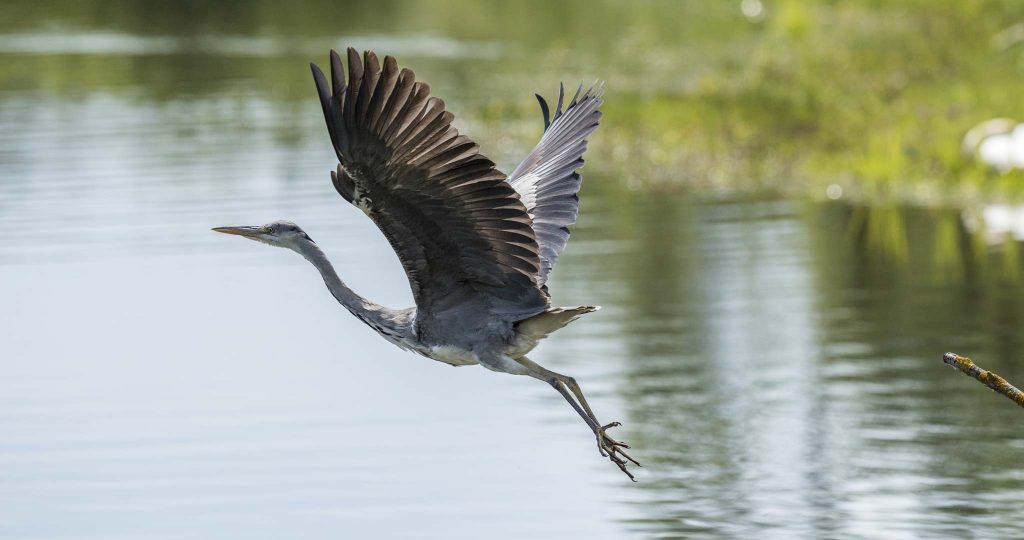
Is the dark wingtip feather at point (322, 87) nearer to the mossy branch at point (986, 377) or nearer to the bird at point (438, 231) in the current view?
the bird at point (438, 231)

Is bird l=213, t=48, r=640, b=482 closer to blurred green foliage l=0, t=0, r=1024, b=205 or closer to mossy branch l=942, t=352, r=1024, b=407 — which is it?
mossy branch l=942, t=352, r=1024, b=407

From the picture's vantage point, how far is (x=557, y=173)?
692 centimetres

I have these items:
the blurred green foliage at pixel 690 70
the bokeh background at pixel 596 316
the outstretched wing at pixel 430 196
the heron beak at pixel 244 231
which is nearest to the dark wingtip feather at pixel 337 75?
the outstretched wing at pixel 430 196

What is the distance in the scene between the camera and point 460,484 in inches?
376

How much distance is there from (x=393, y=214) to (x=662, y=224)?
1113cm

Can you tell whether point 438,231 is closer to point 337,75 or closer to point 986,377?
point 337,75

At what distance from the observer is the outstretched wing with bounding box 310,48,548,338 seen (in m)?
5.26

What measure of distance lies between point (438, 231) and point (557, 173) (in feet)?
3.90

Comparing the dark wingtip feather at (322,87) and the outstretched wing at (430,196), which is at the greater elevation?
the dark wingtip feather at (322,87)

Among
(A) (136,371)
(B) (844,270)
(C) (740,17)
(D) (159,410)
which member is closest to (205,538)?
(D) (159,410)

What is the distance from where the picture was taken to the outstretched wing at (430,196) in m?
5.26

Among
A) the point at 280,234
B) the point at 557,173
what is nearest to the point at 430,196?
the point at 280,234

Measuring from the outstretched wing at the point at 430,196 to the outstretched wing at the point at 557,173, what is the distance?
0.70 meters

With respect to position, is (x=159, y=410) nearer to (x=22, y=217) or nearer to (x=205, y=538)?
(x=205, y=538)
